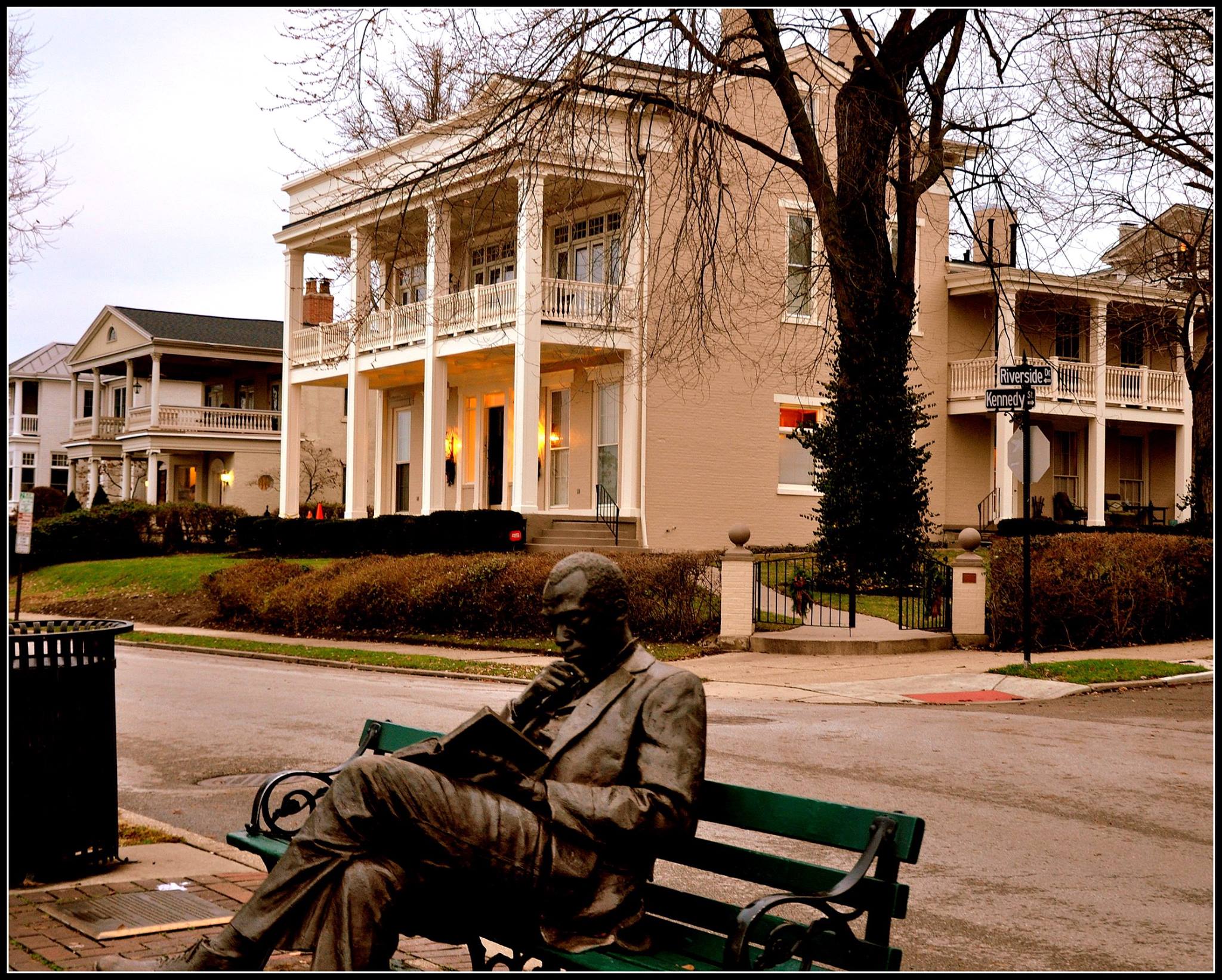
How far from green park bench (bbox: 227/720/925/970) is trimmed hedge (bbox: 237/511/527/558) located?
2283 centimetres

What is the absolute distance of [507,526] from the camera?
27.3m

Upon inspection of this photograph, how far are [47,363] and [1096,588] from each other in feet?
241

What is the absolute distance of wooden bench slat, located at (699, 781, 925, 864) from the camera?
381 centimetres

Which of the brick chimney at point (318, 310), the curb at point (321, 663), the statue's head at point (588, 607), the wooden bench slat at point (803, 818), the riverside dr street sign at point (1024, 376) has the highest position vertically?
the brick chimney at point (318, 310)

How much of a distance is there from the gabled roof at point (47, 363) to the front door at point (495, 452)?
1997 inches

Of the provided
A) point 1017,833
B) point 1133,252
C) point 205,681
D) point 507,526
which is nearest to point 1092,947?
point 1017,833

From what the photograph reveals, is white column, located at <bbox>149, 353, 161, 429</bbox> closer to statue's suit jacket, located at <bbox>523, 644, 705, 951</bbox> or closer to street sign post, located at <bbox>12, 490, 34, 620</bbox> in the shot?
street sign post, located at <bbox>12, 490, 34, 620</bbox>

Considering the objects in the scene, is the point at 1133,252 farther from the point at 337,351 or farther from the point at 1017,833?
the point at 1017,833

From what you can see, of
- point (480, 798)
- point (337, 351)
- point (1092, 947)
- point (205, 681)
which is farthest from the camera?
point (337, 351)

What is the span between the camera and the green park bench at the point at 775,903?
3701mm

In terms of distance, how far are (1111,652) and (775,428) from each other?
13746mm

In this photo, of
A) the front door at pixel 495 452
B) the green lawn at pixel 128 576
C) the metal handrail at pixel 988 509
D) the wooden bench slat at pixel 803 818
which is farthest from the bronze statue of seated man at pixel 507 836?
the metal handrail at pixel 988 509

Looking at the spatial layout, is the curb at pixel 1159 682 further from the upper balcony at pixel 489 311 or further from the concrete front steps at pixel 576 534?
the upper balcony at pixel 489 311

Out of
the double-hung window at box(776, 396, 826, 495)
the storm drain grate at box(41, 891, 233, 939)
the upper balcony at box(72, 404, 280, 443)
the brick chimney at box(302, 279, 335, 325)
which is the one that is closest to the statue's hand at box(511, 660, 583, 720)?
the storm drain grate at box(41, 891, 233, 939)
